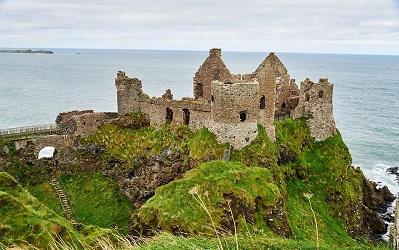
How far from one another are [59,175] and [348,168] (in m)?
25.3

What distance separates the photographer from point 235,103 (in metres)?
29.8

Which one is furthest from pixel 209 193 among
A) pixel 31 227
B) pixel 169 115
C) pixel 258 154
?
pixel 169 115

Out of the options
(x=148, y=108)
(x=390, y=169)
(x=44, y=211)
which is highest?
(x=148, y=108)

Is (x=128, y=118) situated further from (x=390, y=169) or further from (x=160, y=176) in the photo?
(x=390, y=169)

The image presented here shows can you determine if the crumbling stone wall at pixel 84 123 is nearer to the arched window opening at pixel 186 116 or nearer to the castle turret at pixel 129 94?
the castle turret at pixel 129 94

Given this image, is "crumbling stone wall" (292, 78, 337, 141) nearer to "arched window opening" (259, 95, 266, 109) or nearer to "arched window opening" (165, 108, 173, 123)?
"arched window opening" (259, 95, 266, 109)

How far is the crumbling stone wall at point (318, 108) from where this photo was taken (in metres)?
37.1

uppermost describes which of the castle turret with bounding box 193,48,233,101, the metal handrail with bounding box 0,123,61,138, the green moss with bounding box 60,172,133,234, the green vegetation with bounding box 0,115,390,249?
the castle turret with bounding box 193,48,233,101

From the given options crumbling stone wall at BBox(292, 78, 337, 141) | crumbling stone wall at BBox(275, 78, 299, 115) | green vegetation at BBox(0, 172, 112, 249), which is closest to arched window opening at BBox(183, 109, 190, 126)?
crumbling stone wall at BBox(292, 78, 337, 141)

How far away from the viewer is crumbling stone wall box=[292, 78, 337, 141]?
3709cm

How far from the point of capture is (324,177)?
34625 millimetres

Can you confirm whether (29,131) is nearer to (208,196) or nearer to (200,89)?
(200,89)

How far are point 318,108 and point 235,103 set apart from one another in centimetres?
1097

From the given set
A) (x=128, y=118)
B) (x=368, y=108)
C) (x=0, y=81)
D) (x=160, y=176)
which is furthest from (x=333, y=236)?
(x=0, y=81)
